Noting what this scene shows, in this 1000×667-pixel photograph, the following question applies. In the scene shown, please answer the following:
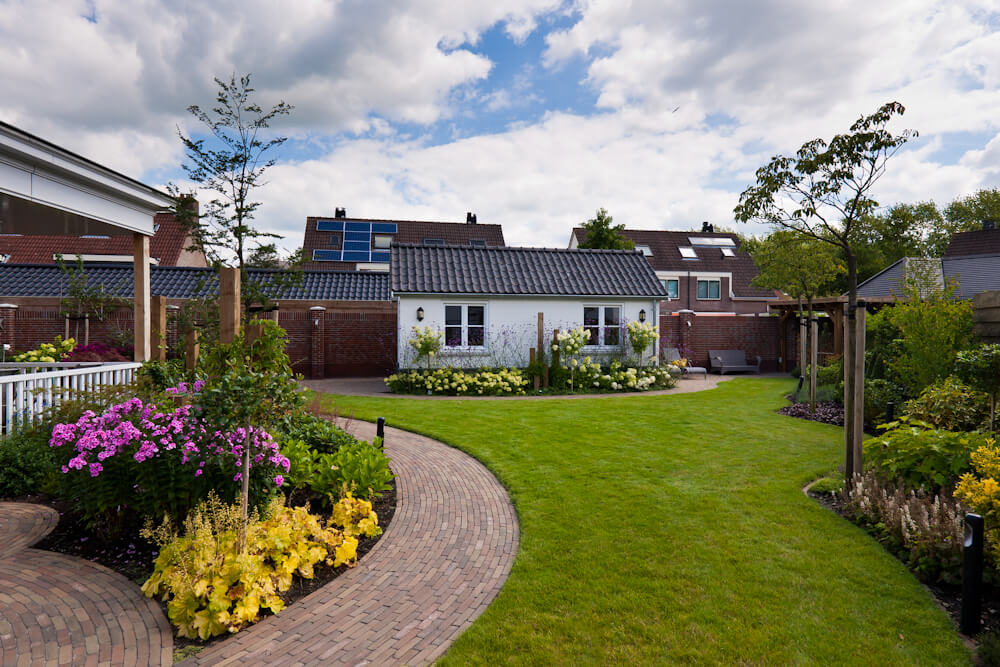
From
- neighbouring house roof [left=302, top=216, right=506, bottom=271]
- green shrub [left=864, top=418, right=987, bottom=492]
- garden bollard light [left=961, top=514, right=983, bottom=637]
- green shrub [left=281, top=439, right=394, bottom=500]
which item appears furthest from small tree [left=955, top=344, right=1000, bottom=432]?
neighbouring house roof [left=302, top=216, right=506, bottom=271]

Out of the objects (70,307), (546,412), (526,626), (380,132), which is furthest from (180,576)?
(70,307)

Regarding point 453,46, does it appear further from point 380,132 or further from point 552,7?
point 380,132

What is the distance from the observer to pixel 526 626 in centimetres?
325

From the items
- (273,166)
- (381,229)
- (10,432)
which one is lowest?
(10,432)

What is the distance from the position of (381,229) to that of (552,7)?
28.5 metres

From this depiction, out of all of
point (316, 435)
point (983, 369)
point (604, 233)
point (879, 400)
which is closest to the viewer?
point (983, 369)

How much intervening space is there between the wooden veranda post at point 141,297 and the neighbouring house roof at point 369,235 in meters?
26.0

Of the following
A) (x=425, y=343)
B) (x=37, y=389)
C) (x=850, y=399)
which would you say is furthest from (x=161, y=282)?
(x=850, y=399)

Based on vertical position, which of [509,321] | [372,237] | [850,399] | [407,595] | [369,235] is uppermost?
[369,235]

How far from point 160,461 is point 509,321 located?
12.8 meters

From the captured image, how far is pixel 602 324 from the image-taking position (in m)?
17.2

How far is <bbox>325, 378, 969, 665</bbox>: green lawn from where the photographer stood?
3.05 m

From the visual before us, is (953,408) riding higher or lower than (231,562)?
higher

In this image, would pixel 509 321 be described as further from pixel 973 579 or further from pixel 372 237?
pixel 372 237
